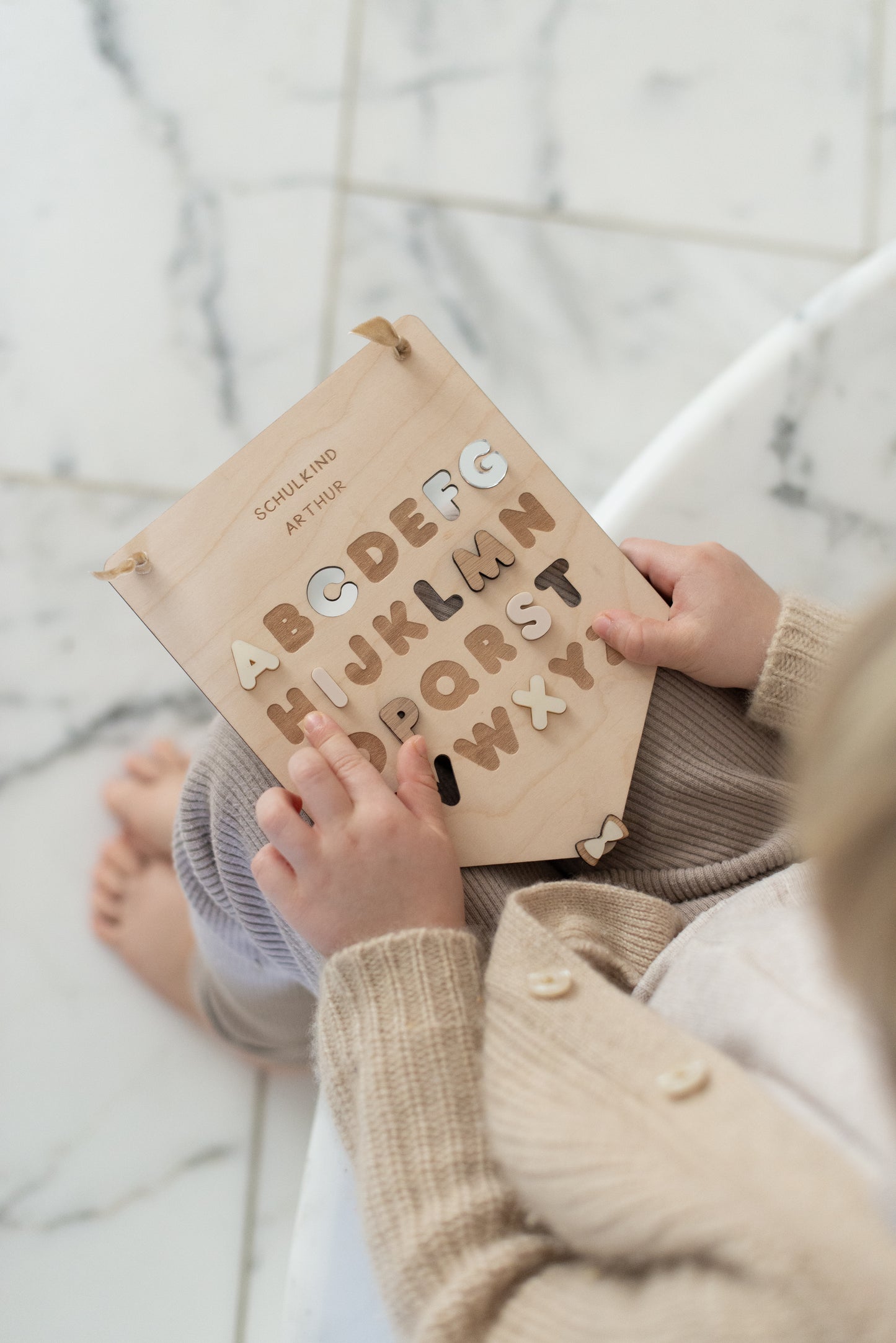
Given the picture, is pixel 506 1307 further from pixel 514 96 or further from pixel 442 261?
pixel 514 96

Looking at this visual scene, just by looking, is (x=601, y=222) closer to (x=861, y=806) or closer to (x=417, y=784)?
(x=417, y=784)

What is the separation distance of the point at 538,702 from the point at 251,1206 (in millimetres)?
575

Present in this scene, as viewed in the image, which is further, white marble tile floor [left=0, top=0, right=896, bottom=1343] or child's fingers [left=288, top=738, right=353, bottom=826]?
white marble tile floor [left=0, top=0, right=896, bottom=1343]

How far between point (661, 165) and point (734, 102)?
0.10 m

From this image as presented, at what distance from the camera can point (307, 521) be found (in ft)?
1.76

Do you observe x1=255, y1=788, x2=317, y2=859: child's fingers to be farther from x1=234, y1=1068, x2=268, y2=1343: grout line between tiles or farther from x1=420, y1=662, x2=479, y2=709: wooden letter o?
x1=234, y1=1068, x2=268, y2=1343: grout line between tiles

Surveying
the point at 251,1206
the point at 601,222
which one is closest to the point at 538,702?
the point at 251,1206

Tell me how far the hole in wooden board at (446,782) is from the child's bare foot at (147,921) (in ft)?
1.36

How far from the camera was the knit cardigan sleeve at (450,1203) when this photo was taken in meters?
0.39

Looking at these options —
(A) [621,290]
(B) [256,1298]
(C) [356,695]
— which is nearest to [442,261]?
(A) [621,290]

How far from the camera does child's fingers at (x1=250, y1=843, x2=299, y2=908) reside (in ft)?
1.73

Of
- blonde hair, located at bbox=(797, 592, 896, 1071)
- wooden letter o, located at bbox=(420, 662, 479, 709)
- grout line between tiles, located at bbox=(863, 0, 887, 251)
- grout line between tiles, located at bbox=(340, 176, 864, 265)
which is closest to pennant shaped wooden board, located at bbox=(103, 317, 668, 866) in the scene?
wooden letter o, located at bbox=(420, 662, 479, 709)

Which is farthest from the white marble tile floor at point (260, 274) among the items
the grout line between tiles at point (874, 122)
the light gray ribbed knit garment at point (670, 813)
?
the light gray ribbed knit garment at point (670, 813)

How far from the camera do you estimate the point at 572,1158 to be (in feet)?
1.37
